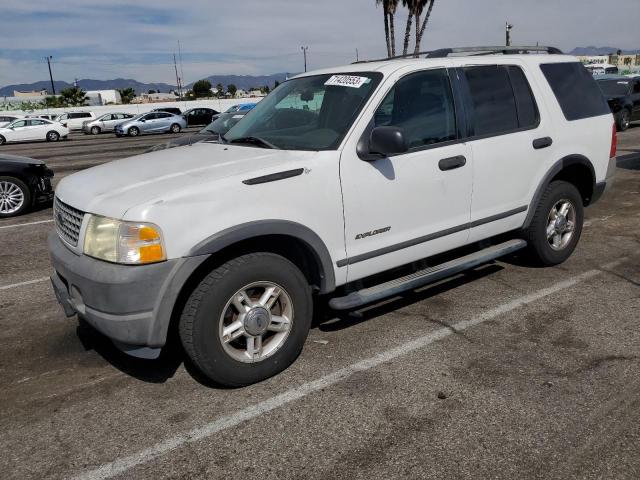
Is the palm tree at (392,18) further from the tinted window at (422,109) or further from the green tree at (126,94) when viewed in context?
the green tree at (126,94)

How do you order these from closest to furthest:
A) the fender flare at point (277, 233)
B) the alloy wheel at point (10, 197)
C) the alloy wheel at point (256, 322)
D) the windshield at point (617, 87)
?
the fender flare at point (277, 233) → the alloy wheel at point (256, 322) → the alloy wheel at point (10, 197) → the windshield at point (617, 87)

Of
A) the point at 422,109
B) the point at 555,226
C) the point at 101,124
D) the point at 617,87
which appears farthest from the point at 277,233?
the point at 101,124

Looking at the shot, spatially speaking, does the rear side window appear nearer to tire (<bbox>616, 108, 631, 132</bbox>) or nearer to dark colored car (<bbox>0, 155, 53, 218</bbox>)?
dark colored car (<bbox>0, 155, 53, 218</bbox>)

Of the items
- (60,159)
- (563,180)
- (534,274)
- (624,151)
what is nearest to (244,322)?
(534,274)

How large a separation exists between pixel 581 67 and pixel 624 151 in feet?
30.5

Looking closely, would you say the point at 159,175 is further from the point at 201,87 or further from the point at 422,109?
the point at 201,87

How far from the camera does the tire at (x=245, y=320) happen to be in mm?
3129

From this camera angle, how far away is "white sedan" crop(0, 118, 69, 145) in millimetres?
29672

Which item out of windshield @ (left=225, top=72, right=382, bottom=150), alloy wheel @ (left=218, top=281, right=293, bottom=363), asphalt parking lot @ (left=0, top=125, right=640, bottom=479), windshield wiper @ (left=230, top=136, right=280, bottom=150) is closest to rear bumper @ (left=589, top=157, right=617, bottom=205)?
asphalt parking lot @ (left=0, top=125, right=640, bottom=479)

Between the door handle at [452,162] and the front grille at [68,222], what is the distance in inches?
95.7

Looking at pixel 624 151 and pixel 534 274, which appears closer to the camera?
pixel 534 274

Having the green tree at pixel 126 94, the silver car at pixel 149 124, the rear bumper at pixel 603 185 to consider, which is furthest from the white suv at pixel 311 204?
the green tree at pixel 126 94

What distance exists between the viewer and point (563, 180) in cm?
528

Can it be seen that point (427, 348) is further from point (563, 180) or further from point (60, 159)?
point (60, 159)
